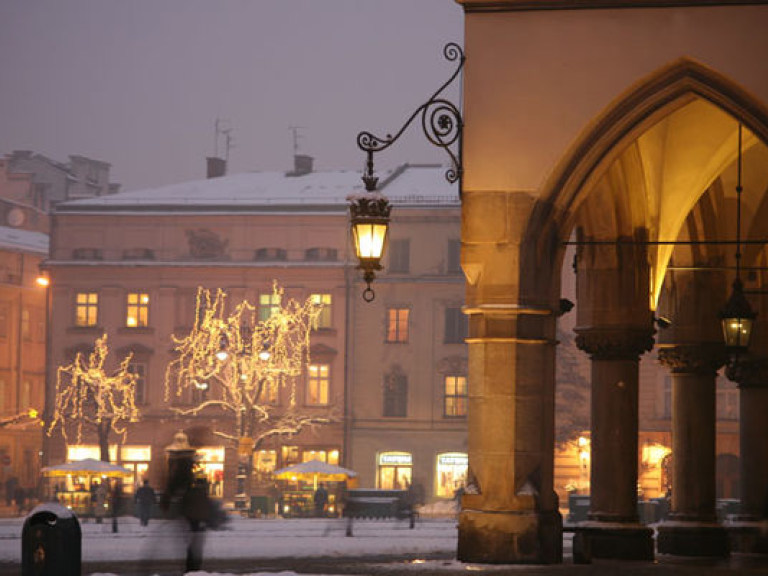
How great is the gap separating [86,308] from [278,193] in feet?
29.2

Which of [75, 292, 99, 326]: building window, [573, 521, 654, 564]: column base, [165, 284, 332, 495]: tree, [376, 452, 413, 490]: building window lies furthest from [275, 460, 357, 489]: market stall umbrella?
[573, 521, 654, 564]: column base

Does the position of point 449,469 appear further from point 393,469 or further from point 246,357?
point 246,357

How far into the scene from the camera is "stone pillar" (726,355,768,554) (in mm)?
24562

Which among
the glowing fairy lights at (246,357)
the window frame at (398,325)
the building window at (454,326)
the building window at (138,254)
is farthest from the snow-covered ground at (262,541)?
the building window at (138,254)

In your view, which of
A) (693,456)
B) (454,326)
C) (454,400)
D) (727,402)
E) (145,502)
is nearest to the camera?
(693,456)

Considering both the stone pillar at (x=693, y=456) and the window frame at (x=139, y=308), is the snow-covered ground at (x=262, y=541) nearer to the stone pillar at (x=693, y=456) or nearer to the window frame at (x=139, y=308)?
the stone pillar at (x=693, y=456)

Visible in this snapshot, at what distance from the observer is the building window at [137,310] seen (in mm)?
72188

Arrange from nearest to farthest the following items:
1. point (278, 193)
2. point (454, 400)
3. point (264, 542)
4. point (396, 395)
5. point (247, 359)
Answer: point (264, 542) → point (247, 359) → point (454, 400) → point (396, 395) → point (278, 193)

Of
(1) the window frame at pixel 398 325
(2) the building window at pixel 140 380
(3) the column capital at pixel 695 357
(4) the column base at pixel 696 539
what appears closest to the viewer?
(4) the column base at pixel 696 539

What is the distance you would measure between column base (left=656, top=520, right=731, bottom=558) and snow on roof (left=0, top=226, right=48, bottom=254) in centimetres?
6204

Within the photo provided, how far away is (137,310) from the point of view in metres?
72.4

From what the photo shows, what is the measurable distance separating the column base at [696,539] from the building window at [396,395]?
47.1m

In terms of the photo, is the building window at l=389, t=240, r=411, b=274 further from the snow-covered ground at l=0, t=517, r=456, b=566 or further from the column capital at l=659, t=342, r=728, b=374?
the column capital at l=659, t=342, r=728, b=374

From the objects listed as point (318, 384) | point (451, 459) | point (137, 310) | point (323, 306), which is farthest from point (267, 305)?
point (451, 459)
